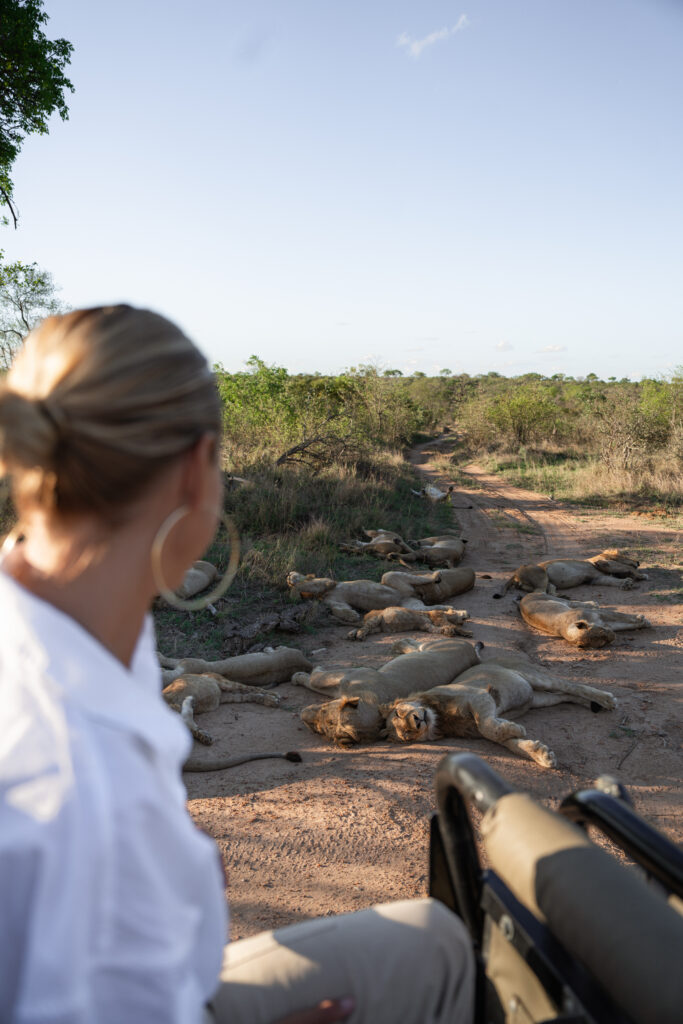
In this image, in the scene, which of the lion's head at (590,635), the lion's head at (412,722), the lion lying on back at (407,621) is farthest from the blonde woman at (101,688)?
the lion lying on back at (407,621)

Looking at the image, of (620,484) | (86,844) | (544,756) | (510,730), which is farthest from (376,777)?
(620,484)

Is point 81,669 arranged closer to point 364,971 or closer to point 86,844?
point 86,844

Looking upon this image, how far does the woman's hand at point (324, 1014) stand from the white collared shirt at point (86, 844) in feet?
1.13

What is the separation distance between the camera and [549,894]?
133 centimetres

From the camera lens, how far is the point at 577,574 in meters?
8.51

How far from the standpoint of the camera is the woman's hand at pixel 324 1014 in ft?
4.17

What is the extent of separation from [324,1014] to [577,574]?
7.82 m

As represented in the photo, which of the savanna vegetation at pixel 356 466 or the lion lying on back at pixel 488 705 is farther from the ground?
A: the savanna vegetation at pixel 356 466

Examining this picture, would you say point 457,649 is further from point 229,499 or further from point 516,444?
point 516,444

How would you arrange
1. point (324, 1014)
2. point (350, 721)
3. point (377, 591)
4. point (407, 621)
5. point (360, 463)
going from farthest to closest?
point (360, 463) → point (377, 591) → point (407, 621) → point (350, 721) → point (324, 1014)

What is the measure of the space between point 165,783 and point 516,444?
952 inches

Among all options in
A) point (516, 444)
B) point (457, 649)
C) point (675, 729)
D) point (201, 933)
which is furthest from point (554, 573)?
point (516, 444)

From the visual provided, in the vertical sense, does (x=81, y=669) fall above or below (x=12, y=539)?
below

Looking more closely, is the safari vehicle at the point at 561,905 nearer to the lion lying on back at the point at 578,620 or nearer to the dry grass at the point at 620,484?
the lion lying on back at the point at 578,620
